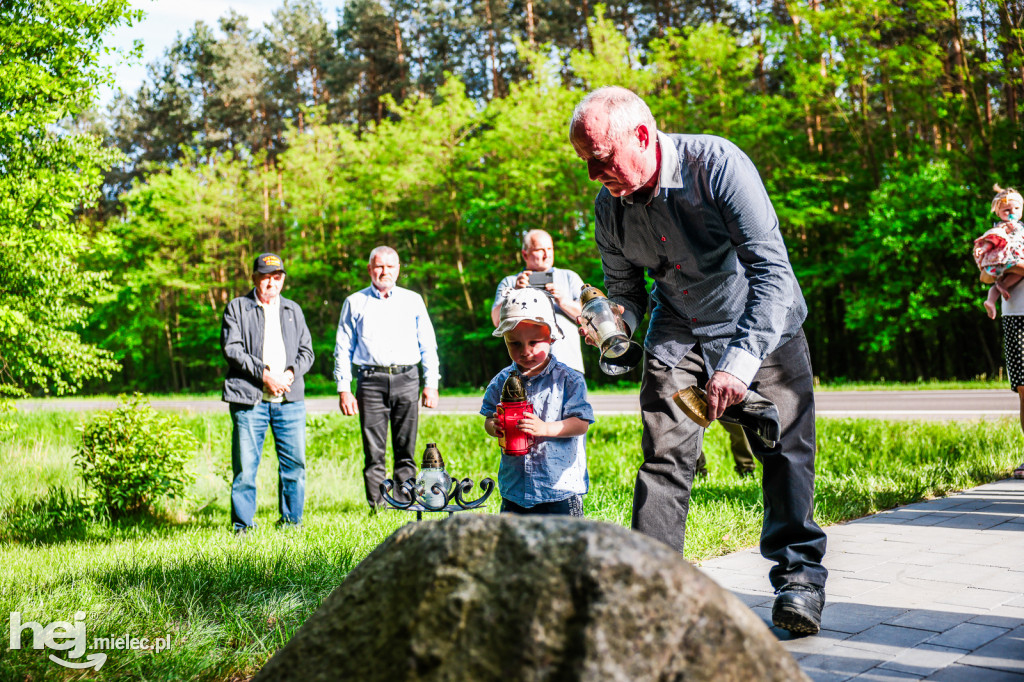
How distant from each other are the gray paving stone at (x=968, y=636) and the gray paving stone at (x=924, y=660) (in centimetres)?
6

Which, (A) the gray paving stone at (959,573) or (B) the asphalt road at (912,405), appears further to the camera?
(B) the asphalt road at (912,405)

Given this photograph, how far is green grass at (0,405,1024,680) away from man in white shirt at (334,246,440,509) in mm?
629

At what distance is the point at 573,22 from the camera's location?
32781mm

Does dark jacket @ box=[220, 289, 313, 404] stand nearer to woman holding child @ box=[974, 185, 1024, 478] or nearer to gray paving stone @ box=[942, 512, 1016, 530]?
gray paving stone @ box=[942, 512, 1016, 530]

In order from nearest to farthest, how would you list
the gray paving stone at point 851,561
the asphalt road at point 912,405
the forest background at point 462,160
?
the gray paving stone at point 851,561
the forest background at point 462,160
the asphalt road at point 912,405

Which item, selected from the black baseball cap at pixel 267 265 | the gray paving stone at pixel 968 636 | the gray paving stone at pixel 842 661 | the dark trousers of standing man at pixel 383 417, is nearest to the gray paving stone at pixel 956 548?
the gray paving stone at pixel 968 636

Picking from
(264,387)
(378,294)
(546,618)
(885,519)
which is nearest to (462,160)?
(378,294)

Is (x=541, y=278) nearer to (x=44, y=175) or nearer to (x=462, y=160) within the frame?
(x=44, y=175)

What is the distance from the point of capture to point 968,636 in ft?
9.89

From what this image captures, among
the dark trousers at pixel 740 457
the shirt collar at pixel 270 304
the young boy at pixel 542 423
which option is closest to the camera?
the young boy at pixel 542 423

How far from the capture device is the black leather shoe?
3.09 metres

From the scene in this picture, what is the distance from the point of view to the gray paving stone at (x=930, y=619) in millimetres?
3152

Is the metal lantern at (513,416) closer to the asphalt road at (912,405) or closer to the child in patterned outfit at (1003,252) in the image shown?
the child in patterned outfit at (1003,252)

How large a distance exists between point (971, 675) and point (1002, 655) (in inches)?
10.8
